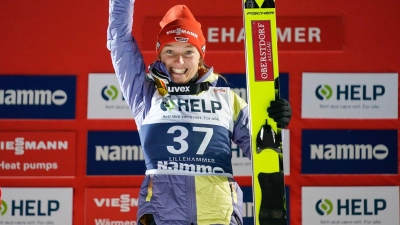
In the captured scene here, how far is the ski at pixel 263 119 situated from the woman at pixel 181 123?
0.18ft

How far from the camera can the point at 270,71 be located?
2.80 m

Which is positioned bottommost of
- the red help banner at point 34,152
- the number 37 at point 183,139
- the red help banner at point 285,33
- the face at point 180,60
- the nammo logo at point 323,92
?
the number 37 at point 183,139

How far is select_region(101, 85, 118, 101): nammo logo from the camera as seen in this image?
14.3 ft

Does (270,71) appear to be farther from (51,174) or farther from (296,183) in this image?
(51,174)

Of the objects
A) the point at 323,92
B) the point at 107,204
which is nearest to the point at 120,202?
the point at 107,204

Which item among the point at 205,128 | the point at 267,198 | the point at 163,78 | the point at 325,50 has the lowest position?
the point at 267,198

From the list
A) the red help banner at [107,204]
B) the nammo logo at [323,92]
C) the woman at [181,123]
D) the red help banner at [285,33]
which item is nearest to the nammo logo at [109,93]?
the red help banner at [285,33]

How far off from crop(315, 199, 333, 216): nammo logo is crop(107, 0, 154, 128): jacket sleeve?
6.32 ft

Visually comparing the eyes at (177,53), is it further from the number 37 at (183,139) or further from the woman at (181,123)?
the number 37 at (183,139)

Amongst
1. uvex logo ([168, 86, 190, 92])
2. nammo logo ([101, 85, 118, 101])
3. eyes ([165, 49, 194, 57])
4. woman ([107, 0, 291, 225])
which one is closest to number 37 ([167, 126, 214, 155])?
woman ([107, 0, 291, 225])

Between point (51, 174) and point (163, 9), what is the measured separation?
3.75 ft

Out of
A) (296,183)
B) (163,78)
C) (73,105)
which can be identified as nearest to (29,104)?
(73,105)

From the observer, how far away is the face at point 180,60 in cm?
269

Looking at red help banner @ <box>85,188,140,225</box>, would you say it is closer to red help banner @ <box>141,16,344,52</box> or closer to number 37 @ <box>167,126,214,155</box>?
red help banner @ <box>141,16,344,52</box>
